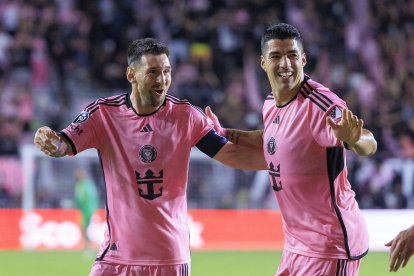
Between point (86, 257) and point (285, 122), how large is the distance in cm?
→ 1010

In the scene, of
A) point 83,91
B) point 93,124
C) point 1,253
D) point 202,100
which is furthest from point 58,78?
point 93,124

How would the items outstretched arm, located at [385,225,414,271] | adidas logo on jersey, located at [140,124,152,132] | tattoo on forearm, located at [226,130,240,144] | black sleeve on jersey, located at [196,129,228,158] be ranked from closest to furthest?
outstretched arm, located at [385,225,414,271]
adidas logo on jersey, located at [140,124,152,132]
black sleeve on jersey, located at [196,129,228,158]
tattoo on forearm, located at [226,130,240,144]

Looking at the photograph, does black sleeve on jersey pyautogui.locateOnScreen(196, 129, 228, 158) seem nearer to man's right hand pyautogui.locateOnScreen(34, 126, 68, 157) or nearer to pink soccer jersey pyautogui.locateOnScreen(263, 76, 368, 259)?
pink soccer jersey pyautogui.locateOnScreen(263, 76, 368, 259)

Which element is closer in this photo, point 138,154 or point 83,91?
point 138,154

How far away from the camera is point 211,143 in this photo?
7.15 metres

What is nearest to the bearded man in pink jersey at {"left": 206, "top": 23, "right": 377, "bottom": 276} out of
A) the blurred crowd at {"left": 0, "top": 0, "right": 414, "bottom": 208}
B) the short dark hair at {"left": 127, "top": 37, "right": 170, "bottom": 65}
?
the short dark hair at {"left": 127, "top": 37, "right": 170, "bottom": 65}

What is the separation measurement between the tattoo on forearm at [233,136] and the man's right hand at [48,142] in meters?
1.45

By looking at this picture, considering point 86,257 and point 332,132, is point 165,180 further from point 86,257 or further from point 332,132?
point 86,257

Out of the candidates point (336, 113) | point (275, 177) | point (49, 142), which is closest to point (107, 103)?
point (49, 142)

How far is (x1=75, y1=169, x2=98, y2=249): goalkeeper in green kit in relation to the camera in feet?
54.0

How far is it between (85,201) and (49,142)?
9986 millimetres

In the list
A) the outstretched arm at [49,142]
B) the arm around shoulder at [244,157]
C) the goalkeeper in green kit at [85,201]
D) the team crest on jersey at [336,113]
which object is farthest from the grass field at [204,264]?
the team crest on jersey at [336,113]

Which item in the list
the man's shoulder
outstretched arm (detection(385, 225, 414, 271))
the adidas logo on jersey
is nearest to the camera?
outstretched arm (detection(385, 225, 414, 271))

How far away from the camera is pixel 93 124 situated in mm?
6945
